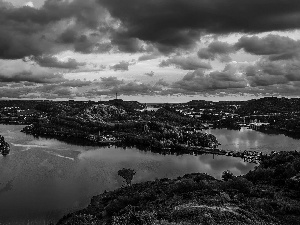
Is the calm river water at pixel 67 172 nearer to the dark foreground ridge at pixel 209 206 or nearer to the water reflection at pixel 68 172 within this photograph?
the water reflection at pixel 68 172

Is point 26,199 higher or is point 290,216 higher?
point 290,216

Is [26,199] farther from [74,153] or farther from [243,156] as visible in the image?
[243,156]

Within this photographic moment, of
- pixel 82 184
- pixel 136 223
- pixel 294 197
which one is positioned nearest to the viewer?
pixel 136 223

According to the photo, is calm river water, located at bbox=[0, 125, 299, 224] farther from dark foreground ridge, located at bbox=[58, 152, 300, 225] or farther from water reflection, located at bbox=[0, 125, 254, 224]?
dark foreground ridge, located at bbox=[58, 152, 300, 225]

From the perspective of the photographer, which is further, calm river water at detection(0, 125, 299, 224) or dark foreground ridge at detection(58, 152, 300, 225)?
calm river water at detection(0, 125, 299, 224)

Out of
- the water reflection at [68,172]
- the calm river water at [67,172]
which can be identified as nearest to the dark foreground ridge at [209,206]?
the calm river water at [67,172]

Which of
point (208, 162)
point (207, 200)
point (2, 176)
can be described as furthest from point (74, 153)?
point (207, 200)

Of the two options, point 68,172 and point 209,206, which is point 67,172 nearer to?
point 68,172

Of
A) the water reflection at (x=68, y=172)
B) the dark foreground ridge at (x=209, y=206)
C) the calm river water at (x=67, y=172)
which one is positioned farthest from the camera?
the water reflection at (x=68, y=172)

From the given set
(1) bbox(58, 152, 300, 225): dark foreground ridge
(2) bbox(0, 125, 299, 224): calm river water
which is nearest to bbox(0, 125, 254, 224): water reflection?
(2) bbox(0, 125, 299, 224): calm river water
